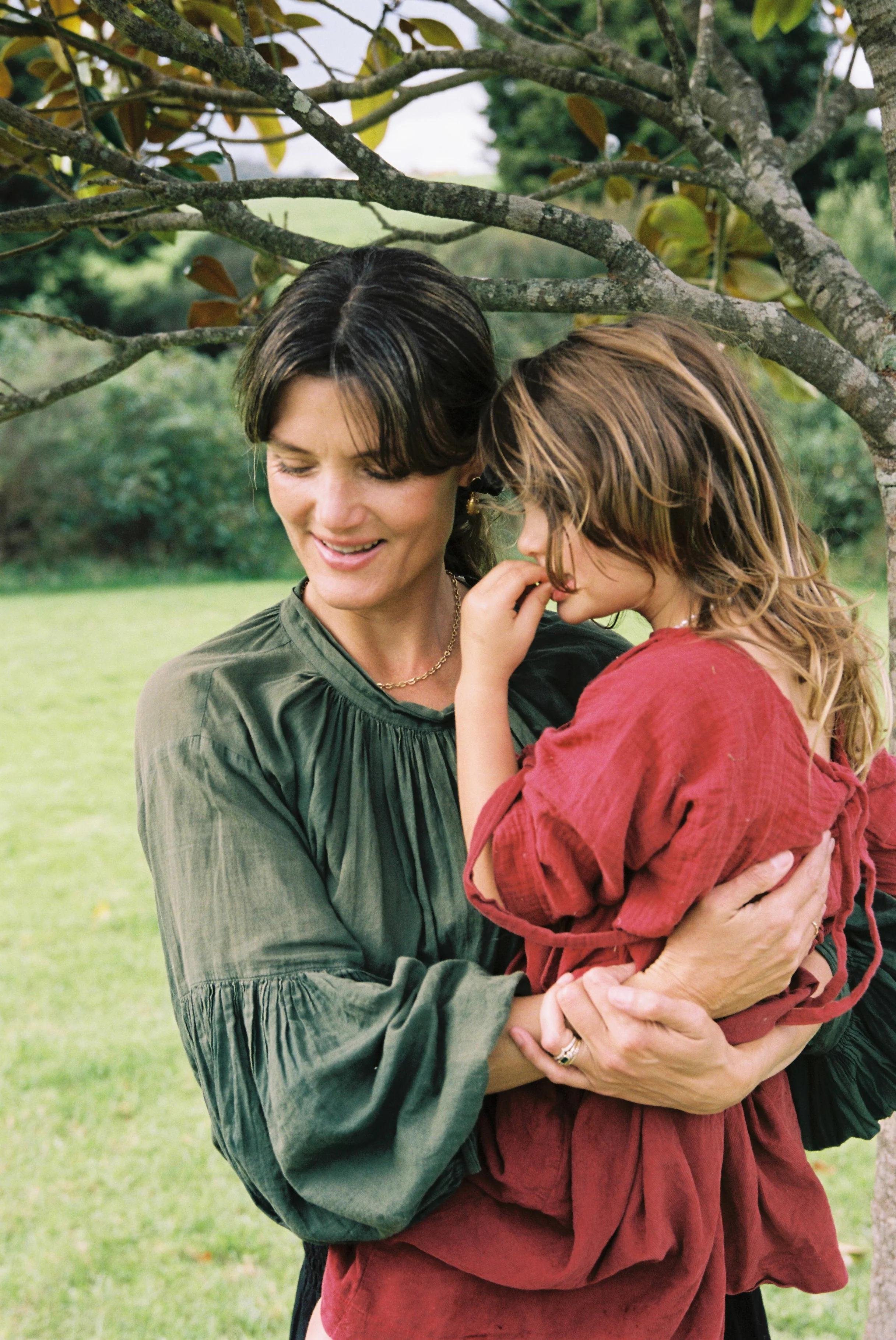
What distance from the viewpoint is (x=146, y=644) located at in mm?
10344

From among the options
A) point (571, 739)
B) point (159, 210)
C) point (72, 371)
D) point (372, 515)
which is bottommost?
point (571, 739)

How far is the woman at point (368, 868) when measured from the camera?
4.28 feet

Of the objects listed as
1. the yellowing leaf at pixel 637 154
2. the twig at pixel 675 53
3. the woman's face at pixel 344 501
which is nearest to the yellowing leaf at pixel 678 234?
the yellowing leaf at pixel 637 154

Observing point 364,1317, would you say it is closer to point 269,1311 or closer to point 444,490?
point 444,490

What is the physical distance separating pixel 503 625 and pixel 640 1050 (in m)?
0.54

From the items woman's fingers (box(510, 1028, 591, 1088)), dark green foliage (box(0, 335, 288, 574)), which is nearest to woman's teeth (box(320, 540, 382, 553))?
woman's fingers (box(510, 1028, 591, 1088))

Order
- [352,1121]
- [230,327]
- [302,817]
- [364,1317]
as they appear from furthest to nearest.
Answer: [230,327], [302,817], [364,1317], [352,1121]

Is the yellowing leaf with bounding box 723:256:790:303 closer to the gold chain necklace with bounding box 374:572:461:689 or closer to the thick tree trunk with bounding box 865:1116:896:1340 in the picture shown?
the gold chain necklace with bounding box 374:572:461:689

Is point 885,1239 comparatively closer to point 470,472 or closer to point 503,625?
point 503,625

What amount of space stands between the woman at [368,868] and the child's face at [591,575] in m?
0.20

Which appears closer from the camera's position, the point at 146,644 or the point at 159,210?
the point at 159,210

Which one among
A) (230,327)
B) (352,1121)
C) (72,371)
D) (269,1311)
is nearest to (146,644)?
(72,371)

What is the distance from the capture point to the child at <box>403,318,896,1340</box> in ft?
4.21

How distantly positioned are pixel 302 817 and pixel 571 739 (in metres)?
0.40
